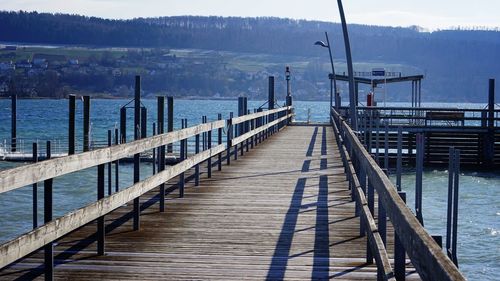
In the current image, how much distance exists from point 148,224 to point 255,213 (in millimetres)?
1565

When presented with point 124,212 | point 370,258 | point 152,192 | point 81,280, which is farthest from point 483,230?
point 81,280

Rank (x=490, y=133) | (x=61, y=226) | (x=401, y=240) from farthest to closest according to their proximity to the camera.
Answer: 1. (x=490, y=133)
2. (x=61, y=226)
3. (x=401, y=240)

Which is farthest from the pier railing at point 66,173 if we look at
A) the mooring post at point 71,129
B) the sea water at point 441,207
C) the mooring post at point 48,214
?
the sea water at point 441,207

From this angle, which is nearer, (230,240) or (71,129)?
(71,129)

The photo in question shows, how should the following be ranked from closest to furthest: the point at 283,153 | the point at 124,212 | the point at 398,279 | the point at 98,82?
1. the point at 398,279
2. the point at 124,212
3. the point at 283,153
4. the point at 98,82

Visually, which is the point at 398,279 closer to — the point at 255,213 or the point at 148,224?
the point at 148,224

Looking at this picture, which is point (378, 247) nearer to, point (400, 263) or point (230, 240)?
point (400, 263)

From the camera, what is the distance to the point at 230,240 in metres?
8.44

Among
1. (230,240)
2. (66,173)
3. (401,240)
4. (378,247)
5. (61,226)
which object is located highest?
(66,173)

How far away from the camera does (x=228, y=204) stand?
1122 cm

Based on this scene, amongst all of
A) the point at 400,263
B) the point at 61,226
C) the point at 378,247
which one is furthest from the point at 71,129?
the point at 400,263

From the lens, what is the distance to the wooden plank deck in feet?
22.7

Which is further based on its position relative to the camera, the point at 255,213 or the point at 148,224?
the point at 255,213

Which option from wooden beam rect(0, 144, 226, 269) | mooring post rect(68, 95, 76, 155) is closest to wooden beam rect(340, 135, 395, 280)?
wooden beam rect(0, 144, 226, 269)
